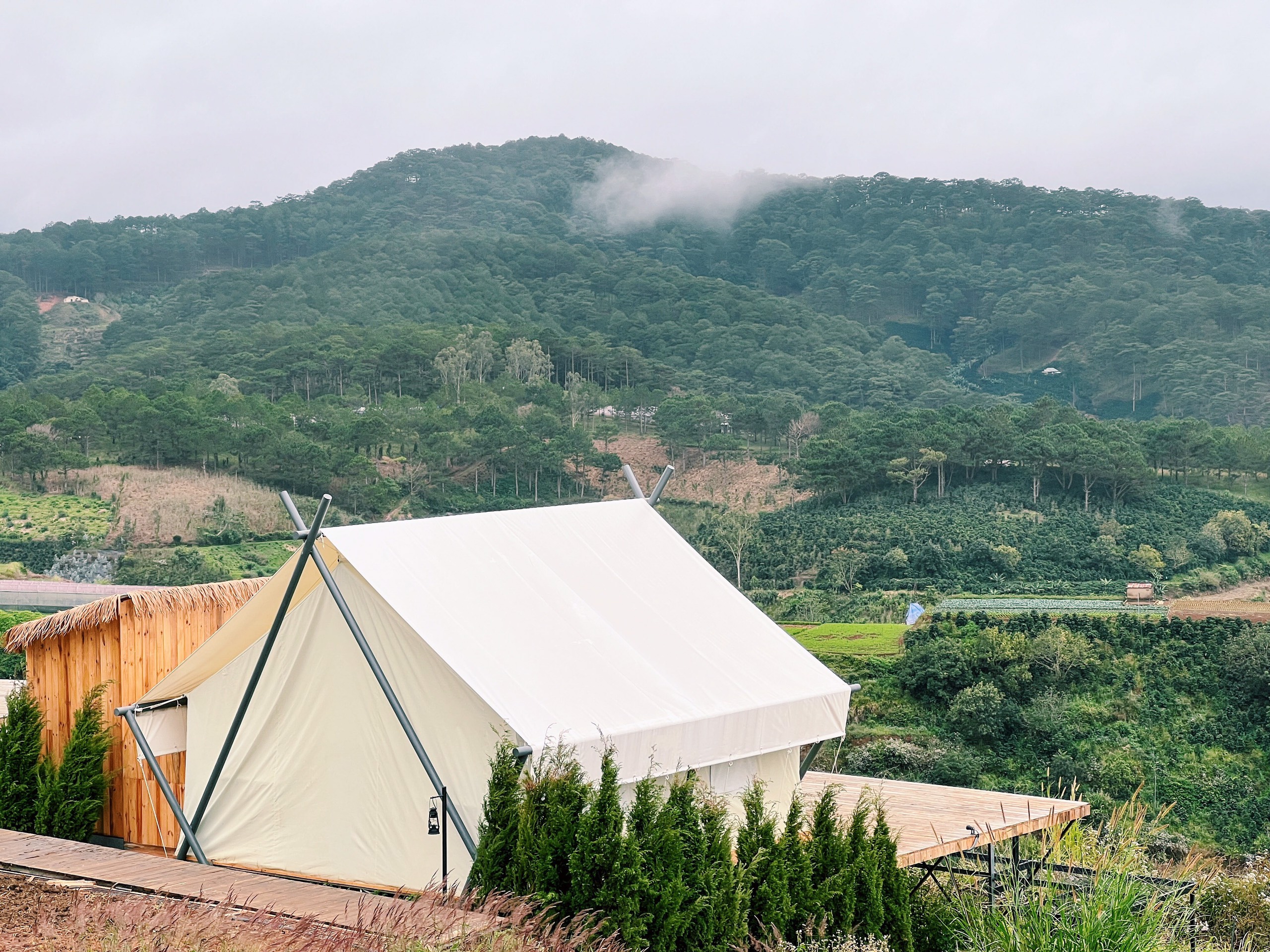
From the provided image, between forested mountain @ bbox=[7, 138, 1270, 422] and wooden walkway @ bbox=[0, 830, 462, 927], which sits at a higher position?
forested mountain @ bbox=[7, 138, 1270, 422]

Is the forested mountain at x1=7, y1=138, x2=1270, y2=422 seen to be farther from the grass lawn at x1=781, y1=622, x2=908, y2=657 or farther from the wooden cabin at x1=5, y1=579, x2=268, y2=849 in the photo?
the wooden cabin at x1=5, y1=579, x2=268, y2=849

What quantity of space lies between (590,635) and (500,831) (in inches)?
63.3

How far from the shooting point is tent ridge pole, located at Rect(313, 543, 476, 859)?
17.0ft

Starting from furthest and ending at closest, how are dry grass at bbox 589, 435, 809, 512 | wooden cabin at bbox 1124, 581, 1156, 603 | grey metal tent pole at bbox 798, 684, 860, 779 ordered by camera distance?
dry grass at bbox 589, 435, 809, 512 → wooden cabin at bbox 1124, 581, 1156, 603 → grey metal tent pole at bbox 798, 684, 860, 779

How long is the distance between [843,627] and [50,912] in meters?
26.4

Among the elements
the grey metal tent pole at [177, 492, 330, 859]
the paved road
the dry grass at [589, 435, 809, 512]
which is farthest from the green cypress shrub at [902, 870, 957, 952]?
the dry grass at [589, 435, 809, 512]

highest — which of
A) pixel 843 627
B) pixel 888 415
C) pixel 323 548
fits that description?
pixel 323 548

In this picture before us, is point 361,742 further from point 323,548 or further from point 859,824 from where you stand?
point 859,824

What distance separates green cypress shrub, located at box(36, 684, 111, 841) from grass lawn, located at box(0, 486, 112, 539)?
3410cm

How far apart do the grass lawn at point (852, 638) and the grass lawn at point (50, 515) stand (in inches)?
868

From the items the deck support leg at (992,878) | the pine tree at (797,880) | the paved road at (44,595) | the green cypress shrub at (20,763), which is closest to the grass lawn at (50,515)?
the paved road at (44,595)

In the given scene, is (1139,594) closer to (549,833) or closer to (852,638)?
(852,638)

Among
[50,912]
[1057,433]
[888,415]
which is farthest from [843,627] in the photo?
[50,912]

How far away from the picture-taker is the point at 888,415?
5006 centimetres
